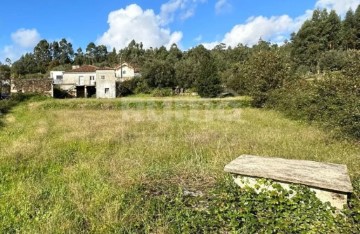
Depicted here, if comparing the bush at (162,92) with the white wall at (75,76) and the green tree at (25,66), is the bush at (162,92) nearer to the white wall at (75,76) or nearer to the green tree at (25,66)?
the white wall at (75,76)

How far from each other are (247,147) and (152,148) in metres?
2.75

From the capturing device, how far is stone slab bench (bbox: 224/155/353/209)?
11.7 ft

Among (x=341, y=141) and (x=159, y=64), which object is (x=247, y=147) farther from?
(x=159, y=64)

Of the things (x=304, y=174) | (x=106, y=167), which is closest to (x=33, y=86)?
(x=106, y=167)

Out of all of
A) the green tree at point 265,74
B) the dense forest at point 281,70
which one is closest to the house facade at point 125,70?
the dense forest at point 281,70

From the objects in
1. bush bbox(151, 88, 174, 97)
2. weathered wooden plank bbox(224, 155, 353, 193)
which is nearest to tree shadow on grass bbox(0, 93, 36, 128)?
bush bbox(151, 88, 174, 97)

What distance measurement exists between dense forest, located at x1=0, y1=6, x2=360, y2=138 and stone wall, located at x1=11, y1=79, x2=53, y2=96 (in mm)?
3410

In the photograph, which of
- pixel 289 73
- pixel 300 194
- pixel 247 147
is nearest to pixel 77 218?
pixel 300 194

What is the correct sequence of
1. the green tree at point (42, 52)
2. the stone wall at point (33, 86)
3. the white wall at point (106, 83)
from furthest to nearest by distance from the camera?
the green tree at point (42, 52), the white wall at point (106, 83), the stone wall at point (33, 86)

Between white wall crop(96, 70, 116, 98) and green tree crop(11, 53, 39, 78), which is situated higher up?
green tree crop(11, 53, 39, 78)

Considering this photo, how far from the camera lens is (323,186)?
11.8 feet

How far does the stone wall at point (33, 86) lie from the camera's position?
36278 millimetres

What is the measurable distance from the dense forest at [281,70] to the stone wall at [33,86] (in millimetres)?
3410

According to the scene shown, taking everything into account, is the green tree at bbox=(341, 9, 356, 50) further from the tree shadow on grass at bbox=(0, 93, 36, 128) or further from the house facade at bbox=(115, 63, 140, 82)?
the tree shadow on grass at bbox=(0, 93, 36, 128)
